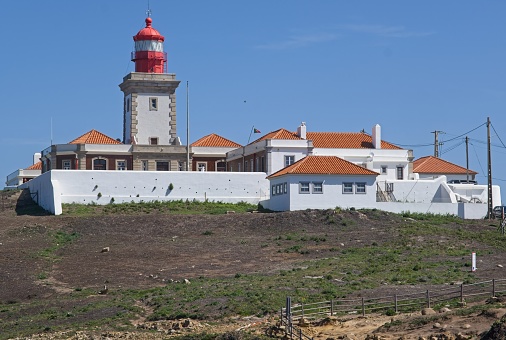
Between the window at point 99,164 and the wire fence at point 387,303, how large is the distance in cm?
3546

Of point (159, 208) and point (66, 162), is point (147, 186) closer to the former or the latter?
point (159, 208)

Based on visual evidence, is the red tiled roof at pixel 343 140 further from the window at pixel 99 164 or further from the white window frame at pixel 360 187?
the window at pixel 99 164

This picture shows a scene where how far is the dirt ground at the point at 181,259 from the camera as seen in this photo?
40.5 m

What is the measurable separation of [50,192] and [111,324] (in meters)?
29.4

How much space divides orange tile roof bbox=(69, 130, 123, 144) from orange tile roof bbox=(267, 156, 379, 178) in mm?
13401

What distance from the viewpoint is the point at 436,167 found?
90688 mm

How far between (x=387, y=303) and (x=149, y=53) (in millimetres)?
44049

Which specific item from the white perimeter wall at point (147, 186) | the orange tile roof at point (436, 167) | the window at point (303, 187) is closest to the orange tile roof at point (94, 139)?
the white perimeter wall at point (147, 186)

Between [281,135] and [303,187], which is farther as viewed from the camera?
[281,135]

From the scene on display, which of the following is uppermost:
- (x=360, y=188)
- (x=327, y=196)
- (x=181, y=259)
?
(x=360, y=188)

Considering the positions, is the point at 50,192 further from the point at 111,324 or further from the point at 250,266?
the point at 111,324

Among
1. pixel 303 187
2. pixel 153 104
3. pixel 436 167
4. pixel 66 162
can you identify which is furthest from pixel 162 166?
pixel 436 167

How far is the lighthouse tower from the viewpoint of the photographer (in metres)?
83.7

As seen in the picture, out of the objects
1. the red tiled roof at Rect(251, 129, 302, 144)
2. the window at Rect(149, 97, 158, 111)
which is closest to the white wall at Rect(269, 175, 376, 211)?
the red tiled roof at Rect(251, 129, 302, 144)
